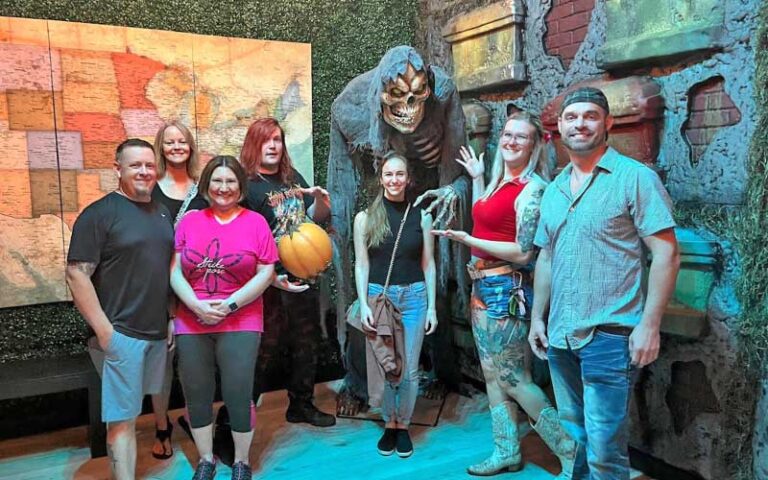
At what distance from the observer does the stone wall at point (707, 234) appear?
2250 millimetres

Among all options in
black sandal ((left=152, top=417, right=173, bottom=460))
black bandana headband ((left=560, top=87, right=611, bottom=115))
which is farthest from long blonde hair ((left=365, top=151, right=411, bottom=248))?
black sandal ((left=152, top=417, right=173, bottom=460))

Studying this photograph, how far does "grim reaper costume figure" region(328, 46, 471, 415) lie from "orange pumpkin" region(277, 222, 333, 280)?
1.82 ft

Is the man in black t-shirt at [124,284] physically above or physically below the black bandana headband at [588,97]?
below

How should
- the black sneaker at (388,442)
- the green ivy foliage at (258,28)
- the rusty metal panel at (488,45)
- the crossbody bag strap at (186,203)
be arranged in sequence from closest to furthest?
the crossbody bag strap at (186,203), the black sneaker at (388,442), the green ivy foliage at (258,28), the rusty metal panel at (488,45)

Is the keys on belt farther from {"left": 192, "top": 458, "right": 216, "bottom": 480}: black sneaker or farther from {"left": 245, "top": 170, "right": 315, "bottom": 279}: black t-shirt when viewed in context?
{"left": 192, "top": 458, "right": 216, "bottom": 480}: black sneaker

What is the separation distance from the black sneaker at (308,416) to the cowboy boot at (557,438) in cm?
118

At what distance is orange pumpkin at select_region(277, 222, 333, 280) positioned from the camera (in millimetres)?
2631

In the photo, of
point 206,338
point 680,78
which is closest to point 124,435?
point 206,338

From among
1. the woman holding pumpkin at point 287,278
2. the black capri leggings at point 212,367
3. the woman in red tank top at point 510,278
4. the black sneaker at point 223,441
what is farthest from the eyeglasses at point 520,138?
the black sneaker at point 223,441

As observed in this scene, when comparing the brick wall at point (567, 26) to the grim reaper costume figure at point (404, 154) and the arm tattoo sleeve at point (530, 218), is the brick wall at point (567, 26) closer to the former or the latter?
the grim reaper costume figure at point (404, 154)

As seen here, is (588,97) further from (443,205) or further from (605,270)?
(443,205)

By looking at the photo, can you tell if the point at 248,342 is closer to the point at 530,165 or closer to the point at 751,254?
the point at 530,165

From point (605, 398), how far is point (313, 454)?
4.89ft

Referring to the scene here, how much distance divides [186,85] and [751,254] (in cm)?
286
